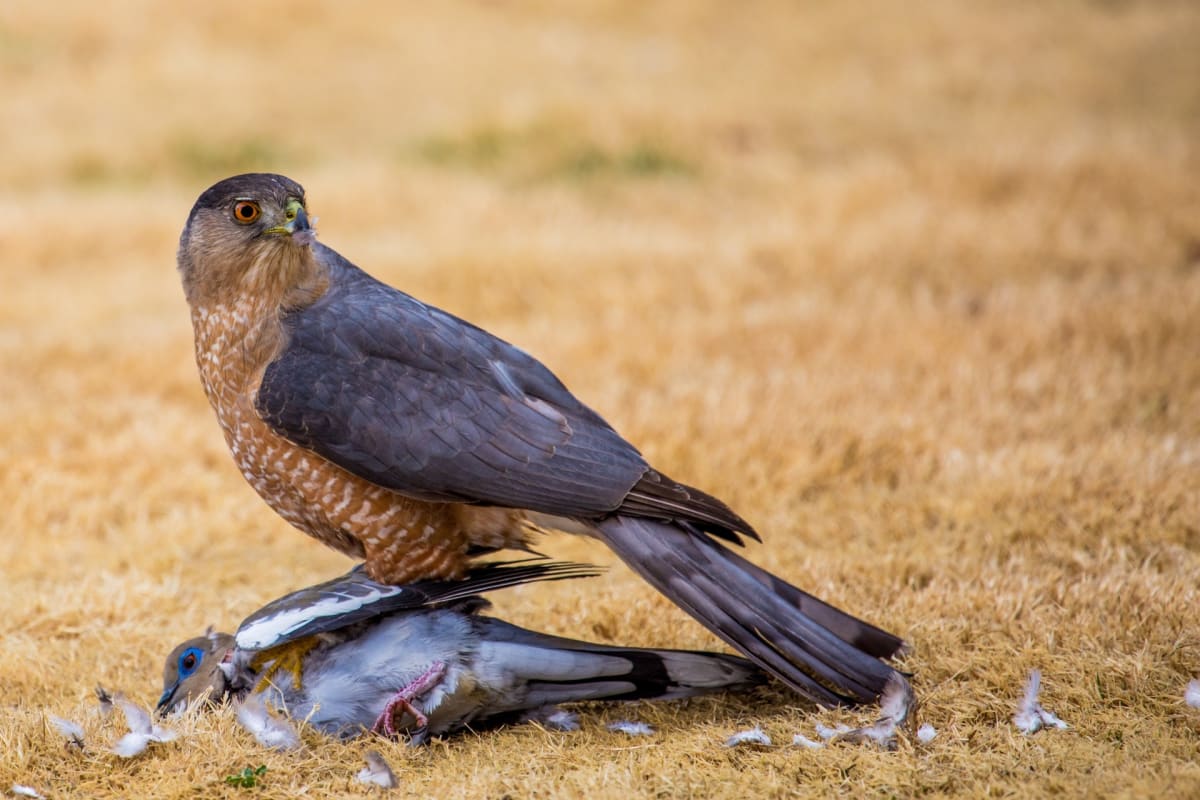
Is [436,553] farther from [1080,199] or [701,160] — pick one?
[701,160]

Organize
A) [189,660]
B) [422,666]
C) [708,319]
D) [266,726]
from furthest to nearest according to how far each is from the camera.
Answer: [708,319]
[189,660]
[422,666]
[266,726]

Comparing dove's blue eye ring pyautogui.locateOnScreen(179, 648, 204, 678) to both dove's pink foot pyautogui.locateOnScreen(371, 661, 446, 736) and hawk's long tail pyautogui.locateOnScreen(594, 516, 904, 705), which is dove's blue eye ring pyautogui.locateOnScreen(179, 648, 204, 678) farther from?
hawk's long tail pyautogui.locateOnScreen(594, 516, 904, 705)

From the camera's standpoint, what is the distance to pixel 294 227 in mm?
4062

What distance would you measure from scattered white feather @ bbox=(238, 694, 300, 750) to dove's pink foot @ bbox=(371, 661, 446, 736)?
244mm

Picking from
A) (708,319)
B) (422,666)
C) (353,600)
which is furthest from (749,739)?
(708,319)

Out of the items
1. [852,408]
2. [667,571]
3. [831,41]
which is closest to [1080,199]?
[852,408]

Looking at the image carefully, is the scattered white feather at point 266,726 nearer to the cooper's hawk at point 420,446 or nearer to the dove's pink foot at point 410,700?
the dove's pink foot at point 410,700

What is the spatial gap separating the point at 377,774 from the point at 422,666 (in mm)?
372

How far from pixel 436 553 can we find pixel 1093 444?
3318mm

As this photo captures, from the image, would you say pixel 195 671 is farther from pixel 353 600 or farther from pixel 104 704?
pixel 353 600

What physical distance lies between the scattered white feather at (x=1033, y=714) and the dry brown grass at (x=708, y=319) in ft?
0.16

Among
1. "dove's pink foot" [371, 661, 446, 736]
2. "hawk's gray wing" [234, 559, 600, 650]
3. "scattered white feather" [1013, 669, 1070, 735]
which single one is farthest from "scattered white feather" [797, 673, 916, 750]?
"dove's pink foot" [371, 661, 446, 736]

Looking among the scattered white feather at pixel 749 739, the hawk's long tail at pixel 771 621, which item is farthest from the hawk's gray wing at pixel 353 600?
the scattered white feather at pixel 749 739

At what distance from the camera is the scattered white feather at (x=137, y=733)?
3.53 meters
